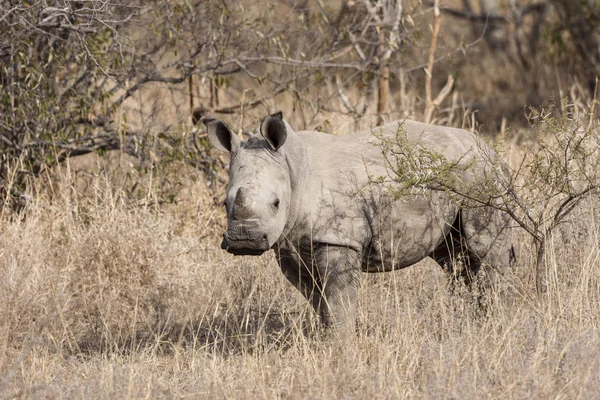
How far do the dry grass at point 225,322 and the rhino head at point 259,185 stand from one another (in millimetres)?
700

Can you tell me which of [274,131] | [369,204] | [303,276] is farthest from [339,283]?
[274,131]

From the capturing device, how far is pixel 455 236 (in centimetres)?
616

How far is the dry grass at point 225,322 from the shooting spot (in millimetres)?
4879

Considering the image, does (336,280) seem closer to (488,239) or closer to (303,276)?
(303,276)

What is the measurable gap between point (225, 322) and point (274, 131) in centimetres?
174

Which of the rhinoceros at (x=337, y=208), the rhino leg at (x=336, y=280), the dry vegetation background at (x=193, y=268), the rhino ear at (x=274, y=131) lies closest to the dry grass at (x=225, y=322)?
the dry vegetation background at (x=193, y=268)

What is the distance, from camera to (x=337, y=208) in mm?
5391

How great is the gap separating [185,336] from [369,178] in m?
1.95

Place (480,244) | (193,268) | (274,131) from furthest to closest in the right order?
(193,268)
(480,244)
(274,131)

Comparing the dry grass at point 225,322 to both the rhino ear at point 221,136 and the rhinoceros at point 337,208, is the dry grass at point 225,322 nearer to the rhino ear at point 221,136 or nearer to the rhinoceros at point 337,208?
the rhinoceros at point 337,208

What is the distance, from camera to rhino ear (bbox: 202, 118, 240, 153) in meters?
5.32

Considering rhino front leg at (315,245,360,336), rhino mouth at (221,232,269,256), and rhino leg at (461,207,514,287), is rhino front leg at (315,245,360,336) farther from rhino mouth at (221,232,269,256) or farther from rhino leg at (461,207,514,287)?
rhino leg at (461,207,514,287)

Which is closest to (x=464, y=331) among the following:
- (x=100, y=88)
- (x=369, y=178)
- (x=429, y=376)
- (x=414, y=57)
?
(x=429, y=376)

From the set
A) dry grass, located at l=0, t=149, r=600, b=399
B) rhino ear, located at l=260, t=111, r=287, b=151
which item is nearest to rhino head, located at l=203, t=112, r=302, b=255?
rhino ear, located at l=260, t=111, r=287, b=151
